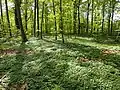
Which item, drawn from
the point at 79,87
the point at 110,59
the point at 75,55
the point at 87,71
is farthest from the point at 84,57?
the point at 79,87

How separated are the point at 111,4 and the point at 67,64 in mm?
35087

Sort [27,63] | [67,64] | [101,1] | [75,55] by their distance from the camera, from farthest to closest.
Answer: [101,1]
[75,55]
[27,63]
[67,64]

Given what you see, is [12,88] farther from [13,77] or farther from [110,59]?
[110,59]

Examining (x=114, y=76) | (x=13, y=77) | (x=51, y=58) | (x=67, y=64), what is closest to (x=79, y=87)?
(x=114, y=76)

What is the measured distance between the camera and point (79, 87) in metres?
11.0

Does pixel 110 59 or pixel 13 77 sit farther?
pixel 110 59

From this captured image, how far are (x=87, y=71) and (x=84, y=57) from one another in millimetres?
3801

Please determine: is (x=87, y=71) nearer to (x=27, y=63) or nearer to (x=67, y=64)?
(x=67, y=64)

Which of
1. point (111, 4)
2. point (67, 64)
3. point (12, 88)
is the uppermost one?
point (111, 4)

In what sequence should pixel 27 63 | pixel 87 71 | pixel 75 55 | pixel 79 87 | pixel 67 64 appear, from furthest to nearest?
pixel 75 55
pixel 27 63
pixel 67 64
pixel 87 71
pixel 79 87

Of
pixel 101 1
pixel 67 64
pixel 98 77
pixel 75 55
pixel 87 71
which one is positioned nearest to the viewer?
pixel 98 77

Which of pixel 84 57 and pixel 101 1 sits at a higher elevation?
pixel 101 1

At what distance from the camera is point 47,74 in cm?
1300

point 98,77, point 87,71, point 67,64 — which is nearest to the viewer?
point 98,77
